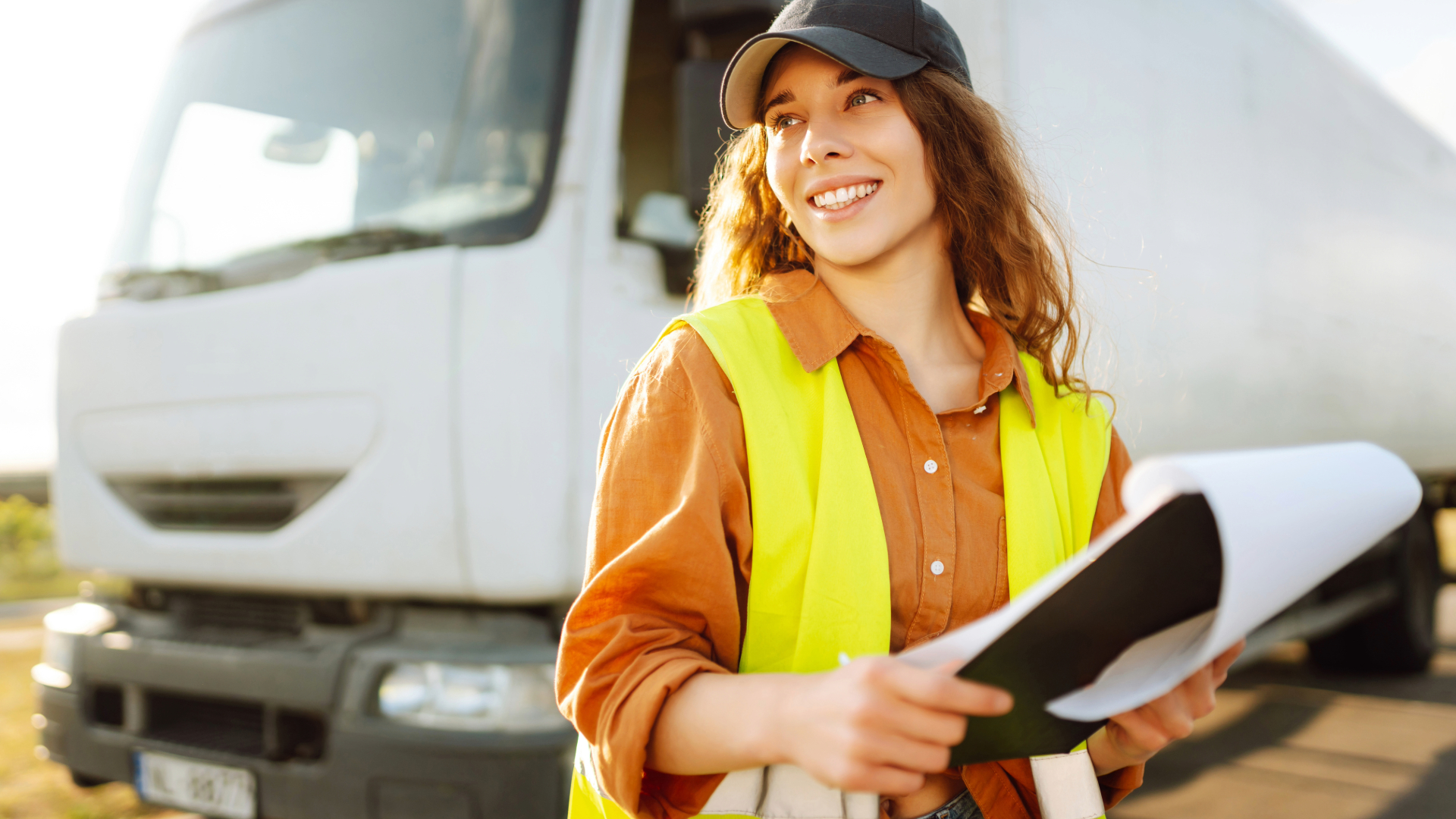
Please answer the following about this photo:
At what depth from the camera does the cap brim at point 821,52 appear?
129 centimetres

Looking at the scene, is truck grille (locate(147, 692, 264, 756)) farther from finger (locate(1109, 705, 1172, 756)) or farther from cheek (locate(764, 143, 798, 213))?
finger (locate(1109, 705, 1172, 756))

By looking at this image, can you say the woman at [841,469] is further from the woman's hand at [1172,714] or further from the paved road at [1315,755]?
the paved road at [1315,755]

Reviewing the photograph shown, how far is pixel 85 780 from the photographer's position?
10.2 feet

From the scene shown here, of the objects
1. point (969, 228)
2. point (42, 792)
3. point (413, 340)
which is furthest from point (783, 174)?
point (42, 792)

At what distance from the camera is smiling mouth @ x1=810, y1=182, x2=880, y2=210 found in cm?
142

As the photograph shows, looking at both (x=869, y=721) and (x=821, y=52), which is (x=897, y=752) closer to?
(x=869, y=721)

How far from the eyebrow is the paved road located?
11.0 ft

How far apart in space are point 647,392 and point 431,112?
1.81 meters

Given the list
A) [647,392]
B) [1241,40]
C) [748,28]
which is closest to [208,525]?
[748,28]

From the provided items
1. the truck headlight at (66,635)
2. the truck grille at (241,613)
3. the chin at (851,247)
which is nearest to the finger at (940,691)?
the chin at (851,247)

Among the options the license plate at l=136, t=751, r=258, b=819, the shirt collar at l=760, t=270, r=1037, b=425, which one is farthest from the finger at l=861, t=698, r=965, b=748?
the license plate at l=136, t=751, r=258, b=819

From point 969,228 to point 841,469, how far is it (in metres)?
0.58

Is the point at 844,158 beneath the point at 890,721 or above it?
above

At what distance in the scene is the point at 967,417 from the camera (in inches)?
54.7
